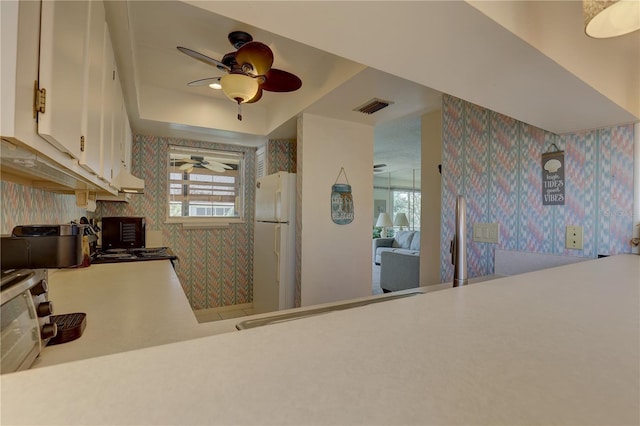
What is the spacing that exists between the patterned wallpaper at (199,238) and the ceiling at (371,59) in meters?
0.72

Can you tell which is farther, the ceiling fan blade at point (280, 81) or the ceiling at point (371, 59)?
the ceiling fan blade at point (280, 81)

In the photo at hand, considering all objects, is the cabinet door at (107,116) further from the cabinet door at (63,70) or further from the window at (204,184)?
the window at (204,184)

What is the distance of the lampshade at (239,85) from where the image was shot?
1.85 m

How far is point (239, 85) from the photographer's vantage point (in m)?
1.87

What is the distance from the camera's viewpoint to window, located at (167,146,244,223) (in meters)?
3.94

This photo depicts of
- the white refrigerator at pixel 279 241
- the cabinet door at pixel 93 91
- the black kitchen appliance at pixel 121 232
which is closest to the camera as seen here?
the cabinet door at pixel 93 91

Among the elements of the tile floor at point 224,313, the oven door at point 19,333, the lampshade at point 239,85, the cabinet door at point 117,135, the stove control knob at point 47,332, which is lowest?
the tile floor at point 224,313

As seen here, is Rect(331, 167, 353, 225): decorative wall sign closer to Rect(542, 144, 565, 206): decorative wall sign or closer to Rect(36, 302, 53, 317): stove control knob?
Rect(542, 144, 565, 206): decorative wall sign

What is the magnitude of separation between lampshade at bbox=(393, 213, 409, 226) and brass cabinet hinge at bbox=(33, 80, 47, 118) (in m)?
8.01

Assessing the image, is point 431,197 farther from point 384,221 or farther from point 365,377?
point 384,221

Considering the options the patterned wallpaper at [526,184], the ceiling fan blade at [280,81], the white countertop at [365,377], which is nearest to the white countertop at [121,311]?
the white countertop at [365,377]

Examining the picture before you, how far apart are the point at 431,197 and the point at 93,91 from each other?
107 inches

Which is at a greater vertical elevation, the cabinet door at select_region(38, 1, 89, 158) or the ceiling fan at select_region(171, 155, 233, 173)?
the ceiling fan at select_region(171, 155, 233, 173)

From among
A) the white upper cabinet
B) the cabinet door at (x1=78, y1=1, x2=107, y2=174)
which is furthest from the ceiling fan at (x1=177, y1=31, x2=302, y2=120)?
the white upper cabinet
